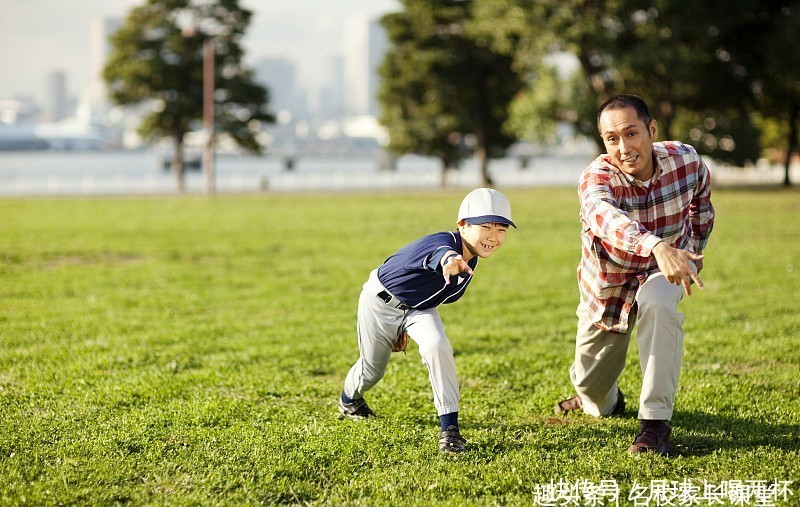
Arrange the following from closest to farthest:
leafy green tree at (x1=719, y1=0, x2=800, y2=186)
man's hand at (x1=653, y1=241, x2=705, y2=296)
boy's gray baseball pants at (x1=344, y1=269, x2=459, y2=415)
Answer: man's hand at (x1=653, y1=241, x2=705, y2=296) → boy's gray baseball pants at (x1=344, y1=269, x2=459, y2=415) → leafy green tree at (x1=719, y1=0, x2=800, y2=186)

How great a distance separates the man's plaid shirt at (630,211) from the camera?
4633 mm

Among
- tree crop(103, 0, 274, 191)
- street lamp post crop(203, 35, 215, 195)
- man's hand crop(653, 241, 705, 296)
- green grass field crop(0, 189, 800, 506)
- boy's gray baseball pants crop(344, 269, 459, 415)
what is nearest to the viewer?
man's hand crop(653, 241, 705, 296)

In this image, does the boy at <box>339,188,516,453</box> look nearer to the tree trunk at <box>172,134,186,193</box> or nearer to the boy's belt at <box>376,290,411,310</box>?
the boy's belt at <box>376,290,411,310</box>

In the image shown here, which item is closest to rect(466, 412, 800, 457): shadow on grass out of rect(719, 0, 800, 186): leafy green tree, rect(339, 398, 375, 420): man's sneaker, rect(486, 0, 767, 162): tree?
rect(339, 398, 375, 420): man's sneaker

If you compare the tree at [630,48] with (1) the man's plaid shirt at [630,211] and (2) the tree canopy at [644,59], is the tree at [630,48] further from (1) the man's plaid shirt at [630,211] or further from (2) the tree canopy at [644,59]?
(1) the man's plaid shirt at [630,211]

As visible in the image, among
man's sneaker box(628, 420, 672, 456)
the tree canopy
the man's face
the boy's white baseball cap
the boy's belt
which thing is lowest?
man's sneaker box(628, 420, 672, 456)

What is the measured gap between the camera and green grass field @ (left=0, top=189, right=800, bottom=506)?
439cm

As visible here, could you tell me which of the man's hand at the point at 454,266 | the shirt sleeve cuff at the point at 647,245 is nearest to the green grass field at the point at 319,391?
the man's hand at the point at 454,266

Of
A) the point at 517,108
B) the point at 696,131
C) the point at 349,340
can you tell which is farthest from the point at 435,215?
the point at 696,131

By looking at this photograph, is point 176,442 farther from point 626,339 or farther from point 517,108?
point 517,108

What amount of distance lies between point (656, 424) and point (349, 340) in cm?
373

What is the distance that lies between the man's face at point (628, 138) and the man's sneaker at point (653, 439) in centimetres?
141

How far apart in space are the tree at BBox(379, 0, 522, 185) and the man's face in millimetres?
40236

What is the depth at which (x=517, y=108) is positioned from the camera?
34875 mm
